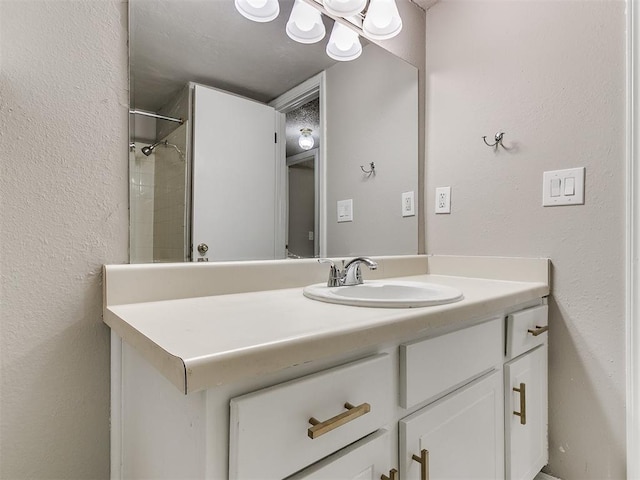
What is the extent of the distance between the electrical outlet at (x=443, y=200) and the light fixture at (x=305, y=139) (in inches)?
24.0

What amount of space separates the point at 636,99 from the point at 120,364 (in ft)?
4.97

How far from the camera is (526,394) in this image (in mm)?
1060

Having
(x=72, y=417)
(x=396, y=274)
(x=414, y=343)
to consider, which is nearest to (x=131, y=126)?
(x=72, y=417)

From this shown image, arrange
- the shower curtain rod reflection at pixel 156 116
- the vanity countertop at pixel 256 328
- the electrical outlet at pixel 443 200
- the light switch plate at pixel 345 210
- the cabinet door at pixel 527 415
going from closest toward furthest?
the vanity countertop at pixel 256 328 < the shower curtain rod reflection at pixel 156 116 < the cabinet door at pixel 527 415 < the light switch plate at pixel 345 210 < the electrical outlet at pixel 443 200

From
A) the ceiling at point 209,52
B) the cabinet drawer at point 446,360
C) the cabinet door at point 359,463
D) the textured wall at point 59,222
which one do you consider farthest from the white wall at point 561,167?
the textured wall at point 59,222

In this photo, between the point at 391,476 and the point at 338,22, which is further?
the point at 338,22

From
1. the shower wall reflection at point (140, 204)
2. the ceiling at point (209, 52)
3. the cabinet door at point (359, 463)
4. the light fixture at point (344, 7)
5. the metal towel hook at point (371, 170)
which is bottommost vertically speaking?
the cabinet door at point (359, 463)

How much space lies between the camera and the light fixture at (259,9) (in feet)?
3.41

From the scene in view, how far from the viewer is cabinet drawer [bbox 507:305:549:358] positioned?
993mm

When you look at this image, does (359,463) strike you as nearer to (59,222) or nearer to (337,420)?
(337,420)

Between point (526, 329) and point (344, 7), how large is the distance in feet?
3.94

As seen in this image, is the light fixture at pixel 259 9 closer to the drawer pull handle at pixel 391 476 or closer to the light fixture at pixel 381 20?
the light fixture at pixel 381 20

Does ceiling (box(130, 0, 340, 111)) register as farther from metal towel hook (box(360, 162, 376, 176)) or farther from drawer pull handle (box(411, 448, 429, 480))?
drawer pull handle (box(411, 448, 429, 480))

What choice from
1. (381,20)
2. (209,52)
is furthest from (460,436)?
(381,20)
